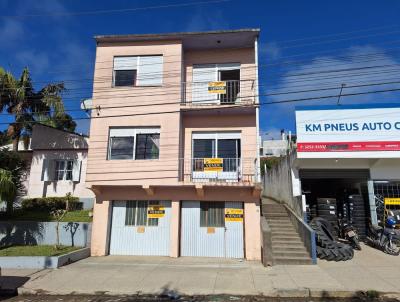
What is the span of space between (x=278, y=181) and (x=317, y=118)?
599cm

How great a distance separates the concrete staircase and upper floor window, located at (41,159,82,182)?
32.9 feet

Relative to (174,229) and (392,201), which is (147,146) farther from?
(392,201)

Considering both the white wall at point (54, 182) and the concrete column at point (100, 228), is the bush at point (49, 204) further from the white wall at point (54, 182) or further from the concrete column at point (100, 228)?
the concrete column at point (100, 228)

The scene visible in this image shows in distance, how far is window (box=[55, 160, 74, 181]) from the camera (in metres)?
17.5

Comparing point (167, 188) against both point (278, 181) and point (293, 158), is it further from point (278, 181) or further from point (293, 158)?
point (278, 181)

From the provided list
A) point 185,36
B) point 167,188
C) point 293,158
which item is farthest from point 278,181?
point 185,36

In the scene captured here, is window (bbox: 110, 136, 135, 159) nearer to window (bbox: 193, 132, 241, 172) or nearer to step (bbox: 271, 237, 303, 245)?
window (bbox: 193, 132, 241, 172)

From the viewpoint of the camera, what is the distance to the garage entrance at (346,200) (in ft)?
46.0

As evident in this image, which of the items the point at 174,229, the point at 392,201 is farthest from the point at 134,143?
the point at 392,201

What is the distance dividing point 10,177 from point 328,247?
12.4m

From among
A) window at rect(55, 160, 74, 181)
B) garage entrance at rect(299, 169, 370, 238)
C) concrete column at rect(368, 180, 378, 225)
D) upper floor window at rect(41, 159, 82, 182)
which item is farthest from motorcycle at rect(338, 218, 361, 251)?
window at rect(55, 160, 74, 181)

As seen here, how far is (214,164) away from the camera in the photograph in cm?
1307

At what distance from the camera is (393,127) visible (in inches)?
532

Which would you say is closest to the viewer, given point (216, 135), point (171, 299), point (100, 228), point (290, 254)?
point (171, 299)
